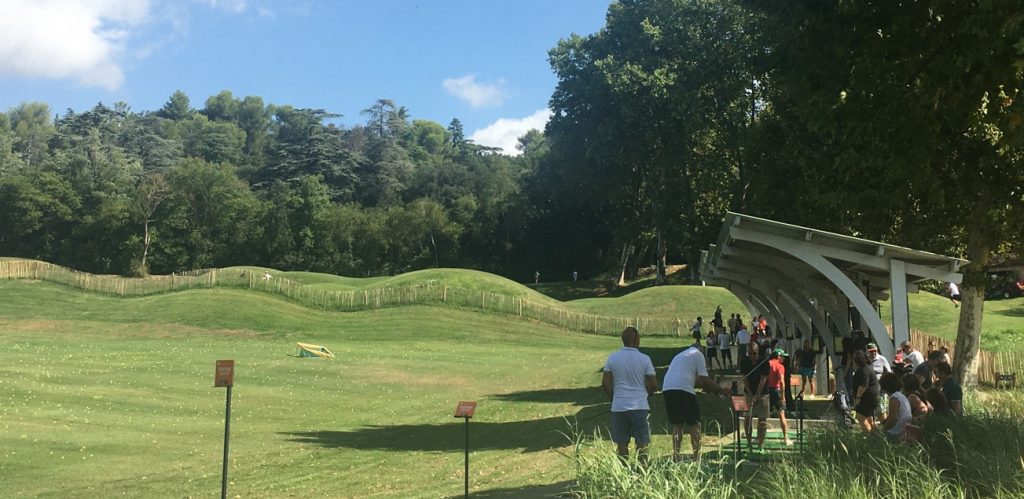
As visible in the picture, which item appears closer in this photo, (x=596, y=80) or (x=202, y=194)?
(x=596, y=80)

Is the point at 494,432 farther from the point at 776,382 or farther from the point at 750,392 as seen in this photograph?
the point at 776,382

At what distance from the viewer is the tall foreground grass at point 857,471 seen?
8.30 meters

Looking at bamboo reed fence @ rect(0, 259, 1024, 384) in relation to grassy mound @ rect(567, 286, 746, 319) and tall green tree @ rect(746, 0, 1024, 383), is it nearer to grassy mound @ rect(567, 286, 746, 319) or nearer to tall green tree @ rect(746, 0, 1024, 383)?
grassy mound @ rect(567, 286, 746, 319)

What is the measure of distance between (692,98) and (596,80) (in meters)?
19.7

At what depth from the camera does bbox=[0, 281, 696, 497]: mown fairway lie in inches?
632

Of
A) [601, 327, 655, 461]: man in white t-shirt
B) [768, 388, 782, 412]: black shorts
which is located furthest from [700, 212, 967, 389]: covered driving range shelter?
[601, 327, 655, 461]: man in white t-shirt

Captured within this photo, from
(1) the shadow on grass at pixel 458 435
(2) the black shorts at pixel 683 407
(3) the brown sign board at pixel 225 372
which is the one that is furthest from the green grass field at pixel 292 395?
(3) the brown sign board at pixel 225 372

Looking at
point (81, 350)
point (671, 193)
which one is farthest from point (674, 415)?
point (671, 193)

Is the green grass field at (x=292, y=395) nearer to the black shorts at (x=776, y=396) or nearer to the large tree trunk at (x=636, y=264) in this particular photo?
the black shorts at (x=776, y=396)

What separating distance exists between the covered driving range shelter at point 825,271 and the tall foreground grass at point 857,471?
7.40m

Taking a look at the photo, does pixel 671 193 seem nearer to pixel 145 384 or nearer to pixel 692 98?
pixel 692 98

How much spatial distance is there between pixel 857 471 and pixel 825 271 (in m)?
9.86

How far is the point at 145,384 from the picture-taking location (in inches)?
1136

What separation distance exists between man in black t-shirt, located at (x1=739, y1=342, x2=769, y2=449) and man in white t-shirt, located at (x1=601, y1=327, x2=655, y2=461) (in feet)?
10.2
